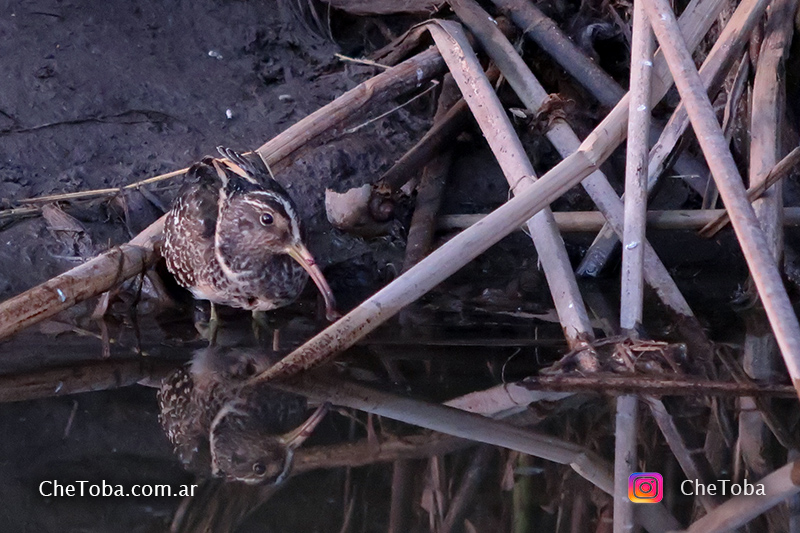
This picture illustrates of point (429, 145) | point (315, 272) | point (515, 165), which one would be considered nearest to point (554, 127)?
point (515, 165)

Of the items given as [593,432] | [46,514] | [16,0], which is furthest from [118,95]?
[593,432]

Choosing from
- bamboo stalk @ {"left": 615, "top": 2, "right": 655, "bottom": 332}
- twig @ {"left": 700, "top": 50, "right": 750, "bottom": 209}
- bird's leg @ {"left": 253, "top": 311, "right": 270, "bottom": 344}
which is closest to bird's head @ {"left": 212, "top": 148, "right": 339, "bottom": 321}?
bird's leg @ {"left": 253, "top": 311, "right": 270, "bottom": 344}

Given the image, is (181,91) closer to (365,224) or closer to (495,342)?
(365,224)

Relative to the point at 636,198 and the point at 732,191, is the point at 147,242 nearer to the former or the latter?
the point at 636,198

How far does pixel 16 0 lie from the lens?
205 inches

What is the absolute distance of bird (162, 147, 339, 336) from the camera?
13.2 ft

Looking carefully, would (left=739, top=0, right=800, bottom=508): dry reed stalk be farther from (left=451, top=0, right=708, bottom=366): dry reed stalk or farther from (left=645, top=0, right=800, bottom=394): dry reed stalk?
(left=645, top=0, right=800, bottom=394): dry reed stalk

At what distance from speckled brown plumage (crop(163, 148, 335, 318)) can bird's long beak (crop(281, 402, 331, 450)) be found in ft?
3.05

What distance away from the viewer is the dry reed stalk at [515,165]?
11.2 ft

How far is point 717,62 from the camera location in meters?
4.04

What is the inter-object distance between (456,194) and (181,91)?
1.61 m

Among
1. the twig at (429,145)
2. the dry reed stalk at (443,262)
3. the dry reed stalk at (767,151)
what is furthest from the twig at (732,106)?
the twig at (429,145)

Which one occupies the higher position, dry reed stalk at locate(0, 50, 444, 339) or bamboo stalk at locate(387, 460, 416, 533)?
dry reed stalk at locate(0, 50, 444, 339)

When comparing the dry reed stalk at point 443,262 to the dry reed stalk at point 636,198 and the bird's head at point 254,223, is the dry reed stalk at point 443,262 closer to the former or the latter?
the dry reed stalk at point 636,198
